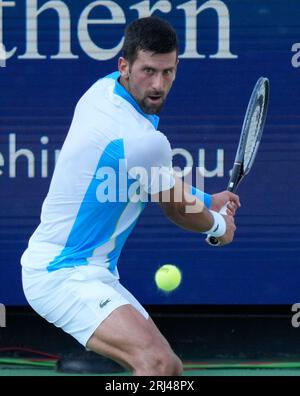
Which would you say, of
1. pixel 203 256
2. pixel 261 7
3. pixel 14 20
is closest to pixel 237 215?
pixel 203 256

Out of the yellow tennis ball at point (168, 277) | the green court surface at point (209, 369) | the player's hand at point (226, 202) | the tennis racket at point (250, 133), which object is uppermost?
the tennis racket at point (250, 133)

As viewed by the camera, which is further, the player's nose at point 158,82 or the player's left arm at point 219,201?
the player's left arm at point 219,201

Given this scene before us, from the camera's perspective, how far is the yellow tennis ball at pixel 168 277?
5.75 m

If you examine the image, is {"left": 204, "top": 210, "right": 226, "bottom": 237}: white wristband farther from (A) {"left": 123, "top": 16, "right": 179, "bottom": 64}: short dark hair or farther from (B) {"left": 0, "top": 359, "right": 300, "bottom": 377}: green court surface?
(B) {"left": 0, "top": 359, "right": 300, "bottom": 377}: green court surface

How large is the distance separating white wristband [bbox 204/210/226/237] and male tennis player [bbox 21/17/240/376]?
0.04m

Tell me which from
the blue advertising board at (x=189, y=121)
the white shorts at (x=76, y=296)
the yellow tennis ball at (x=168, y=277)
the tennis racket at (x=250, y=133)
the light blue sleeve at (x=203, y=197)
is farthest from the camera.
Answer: the blue advertising board at (x=189, y=121)

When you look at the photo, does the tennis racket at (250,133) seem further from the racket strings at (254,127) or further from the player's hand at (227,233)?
the player's hand at (227,233)

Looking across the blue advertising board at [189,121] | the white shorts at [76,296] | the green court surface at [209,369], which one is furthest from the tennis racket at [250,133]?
the green court surface at [209,369]

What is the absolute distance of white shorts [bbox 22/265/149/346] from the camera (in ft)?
13.2

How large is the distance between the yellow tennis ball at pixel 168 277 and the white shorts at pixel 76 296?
1.55 metres

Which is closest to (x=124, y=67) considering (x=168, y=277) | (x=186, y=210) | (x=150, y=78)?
(x=150, y=78)

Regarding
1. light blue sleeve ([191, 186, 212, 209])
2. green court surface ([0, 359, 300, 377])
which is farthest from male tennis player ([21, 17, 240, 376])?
green court surface ([0, 359, 300, 377])

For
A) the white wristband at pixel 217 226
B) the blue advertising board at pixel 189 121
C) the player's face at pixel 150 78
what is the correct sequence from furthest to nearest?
the blue advertising board at pixel 189 121 < the white wristband at pixel 217 226 < the player's face at pixel 150 78

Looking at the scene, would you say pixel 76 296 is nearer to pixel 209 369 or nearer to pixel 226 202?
pixel 226 202
